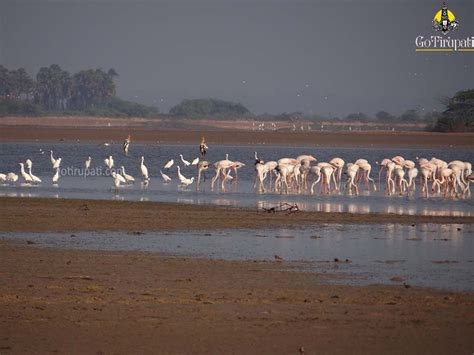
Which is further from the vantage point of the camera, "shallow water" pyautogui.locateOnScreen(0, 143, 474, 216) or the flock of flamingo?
the flock of flamingo

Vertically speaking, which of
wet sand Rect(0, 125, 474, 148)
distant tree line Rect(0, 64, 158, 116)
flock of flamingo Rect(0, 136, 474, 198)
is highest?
distant tree line Rect(0, 64, 158, 116)

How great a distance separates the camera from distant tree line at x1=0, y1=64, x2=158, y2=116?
122812 mm

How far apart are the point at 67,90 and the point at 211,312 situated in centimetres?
12174

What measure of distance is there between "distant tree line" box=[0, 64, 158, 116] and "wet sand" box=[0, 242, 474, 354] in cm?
10824

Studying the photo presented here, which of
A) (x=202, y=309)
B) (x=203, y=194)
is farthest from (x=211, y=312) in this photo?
(x=203, y=194)

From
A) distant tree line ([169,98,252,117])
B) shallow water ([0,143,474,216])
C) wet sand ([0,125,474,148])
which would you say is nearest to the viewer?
shallow water ([0,143,474,216])

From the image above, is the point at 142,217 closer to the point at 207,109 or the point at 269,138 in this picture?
the point at 269,138

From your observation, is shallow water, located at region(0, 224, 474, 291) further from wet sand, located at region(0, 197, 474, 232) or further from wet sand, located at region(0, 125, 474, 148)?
wet sand, located at region(0, 125, 474, 148)

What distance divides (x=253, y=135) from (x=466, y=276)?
57.0 metres

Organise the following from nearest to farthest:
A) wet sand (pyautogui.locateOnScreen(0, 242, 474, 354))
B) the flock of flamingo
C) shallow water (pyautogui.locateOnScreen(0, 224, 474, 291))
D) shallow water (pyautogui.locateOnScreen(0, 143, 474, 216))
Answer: wet sand (pyautogui.locateOnScreen(0, 242, 474, 354))
shallow water (pyautogui.locateOnScreen(0, 224, 474, 291))
shallow water (pyautogui.locateOnScreen(0, 143, 474, 216))
the flock of flamingo

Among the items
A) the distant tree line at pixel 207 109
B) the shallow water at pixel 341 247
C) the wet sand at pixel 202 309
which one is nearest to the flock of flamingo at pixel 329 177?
the shallow water at pixel 341 247

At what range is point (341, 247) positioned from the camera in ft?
51.6

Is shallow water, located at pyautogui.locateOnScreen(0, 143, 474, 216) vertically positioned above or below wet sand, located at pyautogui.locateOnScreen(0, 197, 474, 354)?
above

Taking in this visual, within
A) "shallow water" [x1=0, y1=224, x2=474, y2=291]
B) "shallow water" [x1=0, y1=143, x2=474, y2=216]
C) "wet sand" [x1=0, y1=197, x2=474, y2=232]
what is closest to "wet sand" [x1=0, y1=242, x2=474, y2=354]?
"shallow water" [x1=0, y1=224, x2=474, y2=291]
